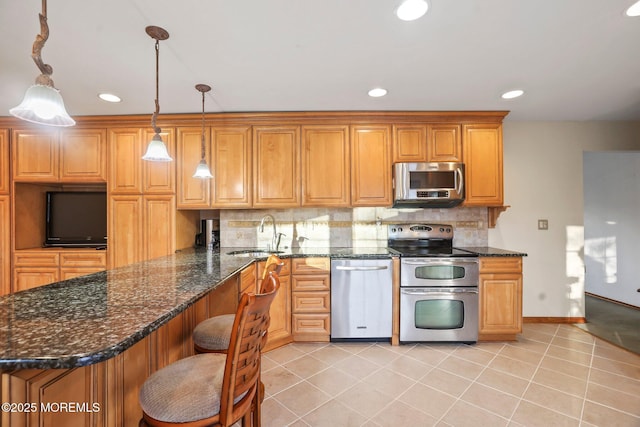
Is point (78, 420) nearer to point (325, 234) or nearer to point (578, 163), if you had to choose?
point (325, 234)

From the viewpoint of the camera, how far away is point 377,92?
2508 millimetres

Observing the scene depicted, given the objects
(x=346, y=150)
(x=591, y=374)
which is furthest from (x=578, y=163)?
(x=346, y=150)

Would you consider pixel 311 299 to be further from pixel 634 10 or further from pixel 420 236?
pixel 634 10

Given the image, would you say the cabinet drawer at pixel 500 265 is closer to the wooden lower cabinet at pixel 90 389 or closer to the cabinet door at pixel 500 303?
the cabinet door at pixel 500 303

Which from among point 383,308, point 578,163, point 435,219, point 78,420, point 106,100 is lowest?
point 383,308

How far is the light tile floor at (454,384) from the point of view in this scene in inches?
67.9

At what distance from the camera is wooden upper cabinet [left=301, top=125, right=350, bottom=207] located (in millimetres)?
3000

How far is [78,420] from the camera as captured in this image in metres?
0.92

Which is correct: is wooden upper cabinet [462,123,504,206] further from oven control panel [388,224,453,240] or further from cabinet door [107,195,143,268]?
cabinet door [107,195,143,268]

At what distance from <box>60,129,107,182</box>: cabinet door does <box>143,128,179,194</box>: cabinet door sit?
1.39ft

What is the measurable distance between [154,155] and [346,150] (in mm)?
1817

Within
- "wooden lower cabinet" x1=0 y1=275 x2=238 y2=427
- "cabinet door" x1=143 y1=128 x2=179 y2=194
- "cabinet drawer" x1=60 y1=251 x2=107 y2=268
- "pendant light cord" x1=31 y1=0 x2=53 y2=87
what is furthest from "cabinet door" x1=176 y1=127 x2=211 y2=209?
"pendant light cord" x1=31 y1=0 x2=53 y2=87

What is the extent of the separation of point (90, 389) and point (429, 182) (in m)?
2.84

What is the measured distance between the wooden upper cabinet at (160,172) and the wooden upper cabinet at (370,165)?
190cm
